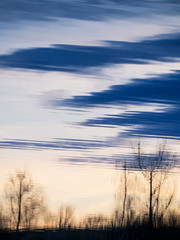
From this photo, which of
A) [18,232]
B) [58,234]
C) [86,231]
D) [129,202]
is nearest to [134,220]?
[129,202]

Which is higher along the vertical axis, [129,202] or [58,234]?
[129,202]

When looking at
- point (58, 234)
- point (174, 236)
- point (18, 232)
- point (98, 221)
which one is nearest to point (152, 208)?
point (174, 236)

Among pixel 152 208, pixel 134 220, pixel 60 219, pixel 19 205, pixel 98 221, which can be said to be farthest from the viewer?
pixel 19 205

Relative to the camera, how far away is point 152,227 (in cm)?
3372

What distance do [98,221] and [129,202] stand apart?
3.79 metres

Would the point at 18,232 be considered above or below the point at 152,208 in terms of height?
below

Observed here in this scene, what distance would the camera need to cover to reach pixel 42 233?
125 feet

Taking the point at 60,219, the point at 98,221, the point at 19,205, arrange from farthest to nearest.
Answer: the point at 19,205
the point at 60,219
the point at 98,221

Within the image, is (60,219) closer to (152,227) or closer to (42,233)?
(42,233)

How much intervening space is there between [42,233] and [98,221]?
195 inches

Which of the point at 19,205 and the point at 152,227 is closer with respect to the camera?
the point at 152,227

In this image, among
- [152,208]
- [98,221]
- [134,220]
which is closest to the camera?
[152,208]

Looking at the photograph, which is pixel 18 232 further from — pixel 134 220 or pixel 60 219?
pixel 134 220

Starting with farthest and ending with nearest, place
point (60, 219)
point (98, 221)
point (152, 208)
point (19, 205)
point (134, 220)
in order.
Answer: point (19, 205)
point (60, 219)
point (98, 221)
point (134, 220)
point (152, 208)
